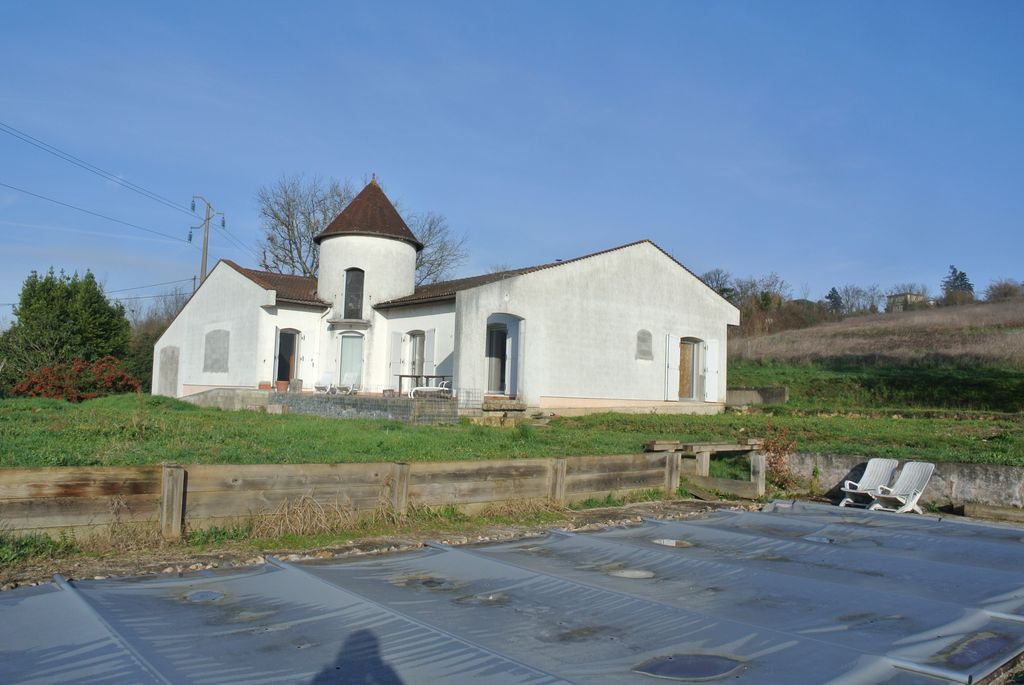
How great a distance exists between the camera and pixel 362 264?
2430cm

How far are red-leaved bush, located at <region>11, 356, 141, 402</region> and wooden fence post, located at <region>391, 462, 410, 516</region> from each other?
66.7 ft

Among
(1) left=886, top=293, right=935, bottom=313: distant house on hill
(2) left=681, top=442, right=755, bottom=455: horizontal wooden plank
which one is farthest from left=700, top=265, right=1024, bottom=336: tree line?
(2) left=681, top=442, right=755, bottom=455: horizontal wooden plank

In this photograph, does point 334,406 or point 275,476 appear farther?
point 334,406

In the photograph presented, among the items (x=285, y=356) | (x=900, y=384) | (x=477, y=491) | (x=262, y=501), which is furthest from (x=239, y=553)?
(x=900, y=384)

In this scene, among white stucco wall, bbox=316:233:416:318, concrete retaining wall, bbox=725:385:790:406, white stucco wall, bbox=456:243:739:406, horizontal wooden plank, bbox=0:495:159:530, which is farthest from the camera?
concrete retaining wall, bbox=725:385:790:406

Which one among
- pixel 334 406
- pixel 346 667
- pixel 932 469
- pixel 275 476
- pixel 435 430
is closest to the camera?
pixel 346 667

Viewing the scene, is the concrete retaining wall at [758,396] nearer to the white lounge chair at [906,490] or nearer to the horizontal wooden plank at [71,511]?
the white lounge chair at [906,490]

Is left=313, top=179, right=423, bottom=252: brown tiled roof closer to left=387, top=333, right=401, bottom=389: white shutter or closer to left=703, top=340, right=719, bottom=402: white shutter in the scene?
left=387, top=333, right=401, bottom=389: white shutter

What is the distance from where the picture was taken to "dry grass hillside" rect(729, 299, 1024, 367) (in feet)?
102

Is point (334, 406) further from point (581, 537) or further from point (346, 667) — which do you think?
point (346, 667)

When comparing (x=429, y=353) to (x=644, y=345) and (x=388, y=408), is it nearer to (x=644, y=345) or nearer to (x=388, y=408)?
(x=388, y=408)

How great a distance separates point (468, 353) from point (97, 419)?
851cm

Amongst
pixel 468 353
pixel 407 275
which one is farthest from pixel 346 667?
pixel 407 275

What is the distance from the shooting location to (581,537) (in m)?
8.22
